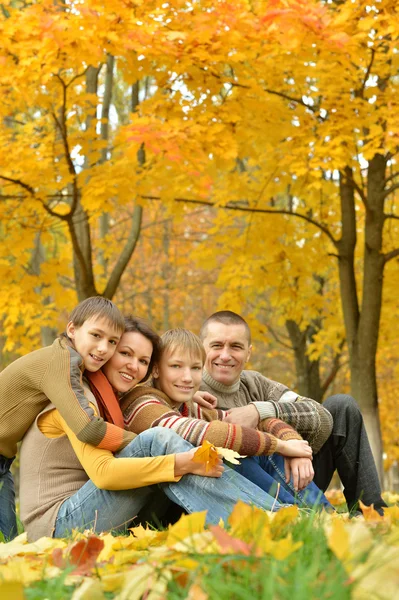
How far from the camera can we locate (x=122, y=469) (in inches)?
110

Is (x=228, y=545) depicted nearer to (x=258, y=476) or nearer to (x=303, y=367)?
(x=258, y=476)

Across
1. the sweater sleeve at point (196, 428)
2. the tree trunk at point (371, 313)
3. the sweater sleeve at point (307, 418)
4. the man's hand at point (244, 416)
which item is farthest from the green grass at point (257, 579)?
the tree trunk at point (371, 313)

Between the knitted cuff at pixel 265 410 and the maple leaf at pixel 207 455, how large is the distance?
104 cm

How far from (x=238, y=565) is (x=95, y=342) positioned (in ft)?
5.84

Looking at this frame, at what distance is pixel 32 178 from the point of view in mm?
6660

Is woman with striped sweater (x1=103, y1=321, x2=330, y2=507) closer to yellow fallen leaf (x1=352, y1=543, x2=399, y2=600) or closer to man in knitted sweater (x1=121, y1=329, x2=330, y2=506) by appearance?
man in knitted sweater (x1=121, y1=329, x2=330, y2=506)

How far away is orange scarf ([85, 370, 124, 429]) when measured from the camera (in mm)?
3184

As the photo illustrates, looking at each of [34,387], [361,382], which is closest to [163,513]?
[34,387]

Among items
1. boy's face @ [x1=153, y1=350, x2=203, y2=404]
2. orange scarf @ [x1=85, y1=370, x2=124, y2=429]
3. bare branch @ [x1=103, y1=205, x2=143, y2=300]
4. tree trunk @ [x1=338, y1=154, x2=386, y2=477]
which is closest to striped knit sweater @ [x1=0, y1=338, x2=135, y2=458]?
orange scarf @ [x1=85, y1=370, x2=124, y2=429]

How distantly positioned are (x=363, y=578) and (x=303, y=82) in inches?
256

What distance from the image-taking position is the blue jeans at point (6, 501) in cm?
334

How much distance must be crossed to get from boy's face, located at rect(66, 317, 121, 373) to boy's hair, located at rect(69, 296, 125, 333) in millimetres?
19

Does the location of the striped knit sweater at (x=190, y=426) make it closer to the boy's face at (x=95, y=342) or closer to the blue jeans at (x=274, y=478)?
the blue jeans at (x=274, y=478)

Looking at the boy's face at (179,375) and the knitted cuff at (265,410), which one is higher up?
the boy's face at (179,375)
